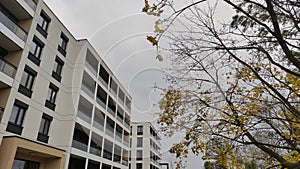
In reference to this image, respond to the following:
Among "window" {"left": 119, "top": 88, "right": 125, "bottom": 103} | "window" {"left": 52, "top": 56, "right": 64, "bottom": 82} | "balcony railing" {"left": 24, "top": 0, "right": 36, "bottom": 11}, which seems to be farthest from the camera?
"window" {"left": 119, "top": 88, "right": 125, "bottom": 103}

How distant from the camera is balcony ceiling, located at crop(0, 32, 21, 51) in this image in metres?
9.88

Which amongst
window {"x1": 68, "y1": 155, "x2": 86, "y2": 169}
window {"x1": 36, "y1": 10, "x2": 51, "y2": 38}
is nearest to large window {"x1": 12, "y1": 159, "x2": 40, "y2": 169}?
window {"x1": 68, "y1": 155, "x2": 86, "y2": 169}

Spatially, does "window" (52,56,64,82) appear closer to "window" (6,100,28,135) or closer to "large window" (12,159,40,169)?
"window" (6,100,28,135)

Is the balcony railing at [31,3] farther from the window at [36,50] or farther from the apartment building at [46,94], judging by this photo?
the window at [36,50]

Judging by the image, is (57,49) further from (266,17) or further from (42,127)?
(266,17)

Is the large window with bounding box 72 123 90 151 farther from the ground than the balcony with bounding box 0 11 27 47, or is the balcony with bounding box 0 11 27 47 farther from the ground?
the balcony with bounding box 0 11 27 47

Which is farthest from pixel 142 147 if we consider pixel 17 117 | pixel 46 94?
pixel 17 117

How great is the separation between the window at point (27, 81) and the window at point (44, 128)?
1.81 meters

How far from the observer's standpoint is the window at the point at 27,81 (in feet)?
35.8

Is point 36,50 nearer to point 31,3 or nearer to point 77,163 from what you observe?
point 31,3

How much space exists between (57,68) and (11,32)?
14.8 ft

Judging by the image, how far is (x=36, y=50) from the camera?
1244cm

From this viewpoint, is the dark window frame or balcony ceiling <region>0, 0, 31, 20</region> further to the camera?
the dark window frame

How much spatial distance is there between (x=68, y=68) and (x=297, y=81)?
14.2 metres
